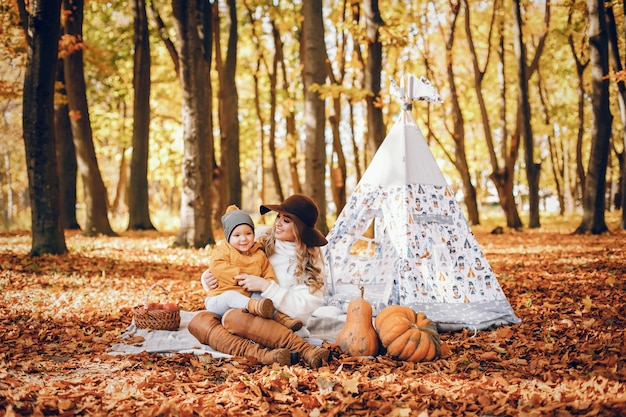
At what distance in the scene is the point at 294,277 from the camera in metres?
4.98

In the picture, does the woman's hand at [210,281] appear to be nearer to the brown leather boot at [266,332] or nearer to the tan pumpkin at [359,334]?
the brown leather boot at [266,332]

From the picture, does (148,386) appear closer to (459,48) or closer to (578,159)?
(459,48)

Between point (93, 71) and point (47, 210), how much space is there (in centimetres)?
1319

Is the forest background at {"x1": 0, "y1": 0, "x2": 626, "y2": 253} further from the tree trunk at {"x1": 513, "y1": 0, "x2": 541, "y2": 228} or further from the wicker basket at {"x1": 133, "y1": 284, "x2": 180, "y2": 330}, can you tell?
the wicker basket at {"x1": 133, "y1": 284, "x2": 180, "y2": 330}

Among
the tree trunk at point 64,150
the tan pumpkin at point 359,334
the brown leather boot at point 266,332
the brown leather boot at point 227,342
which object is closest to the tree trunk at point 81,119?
the tree trunk at point 64,150

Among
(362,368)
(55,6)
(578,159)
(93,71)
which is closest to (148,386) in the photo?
(362,368)

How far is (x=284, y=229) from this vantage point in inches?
199

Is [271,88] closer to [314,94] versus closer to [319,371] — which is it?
[314,94]

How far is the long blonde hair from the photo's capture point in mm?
4957

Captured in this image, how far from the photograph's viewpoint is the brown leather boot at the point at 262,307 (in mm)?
4375

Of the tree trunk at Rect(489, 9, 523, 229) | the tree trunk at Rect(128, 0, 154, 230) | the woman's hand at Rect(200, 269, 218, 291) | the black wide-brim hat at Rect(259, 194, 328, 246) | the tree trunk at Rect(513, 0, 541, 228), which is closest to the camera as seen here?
the woman's hand at Rect(200, 269, 218, 291)

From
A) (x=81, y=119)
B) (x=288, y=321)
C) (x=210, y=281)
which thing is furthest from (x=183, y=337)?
(x=81, y=119)

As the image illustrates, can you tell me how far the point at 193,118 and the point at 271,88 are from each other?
714 cm

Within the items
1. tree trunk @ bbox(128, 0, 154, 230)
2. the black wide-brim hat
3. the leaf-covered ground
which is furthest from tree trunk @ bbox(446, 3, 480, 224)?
the black wide-brim hat
